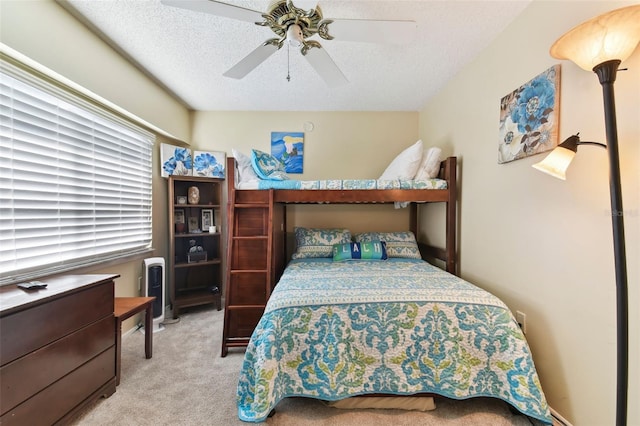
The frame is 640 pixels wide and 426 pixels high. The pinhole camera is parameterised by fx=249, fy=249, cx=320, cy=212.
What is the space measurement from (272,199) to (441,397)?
74.1 inches

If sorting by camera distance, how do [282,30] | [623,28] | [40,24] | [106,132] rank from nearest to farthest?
[623,28] < [282,30] < [40,24] < [106,132]

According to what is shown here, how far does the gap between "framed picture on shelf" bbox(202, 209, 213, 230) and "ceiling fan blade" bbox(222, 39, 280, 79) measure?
1.86 m

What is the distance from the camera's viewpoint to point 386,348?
1482mm

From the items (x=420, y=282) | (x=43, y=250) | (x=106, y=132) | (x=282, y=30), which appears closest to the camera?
(x=282, y=30)

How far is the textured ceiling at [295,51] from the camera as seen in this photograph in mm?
1583

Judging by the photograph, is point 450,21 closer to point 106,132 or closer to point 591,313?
point 591,313

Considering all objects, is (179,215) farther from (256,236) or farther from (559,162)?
(559,162)

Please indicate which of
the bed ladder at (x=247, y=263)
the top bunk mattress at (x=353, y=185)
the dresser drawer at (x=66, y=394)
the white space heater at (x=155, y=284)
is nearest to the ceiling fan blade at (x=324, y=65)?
the top bunk mattress at (x=353, y=185)

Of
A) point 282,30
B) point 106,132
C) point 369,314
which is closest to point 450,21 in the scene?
point 282,30

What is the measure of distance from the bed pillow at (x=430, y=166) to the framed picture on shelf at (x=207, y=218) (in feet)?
8.14

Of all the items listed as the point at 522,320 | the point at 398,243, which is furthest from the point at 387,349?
the point at 398,243

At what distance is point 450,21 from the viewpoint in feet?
5.49

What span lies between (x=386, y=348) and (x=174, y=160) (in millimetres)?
2881

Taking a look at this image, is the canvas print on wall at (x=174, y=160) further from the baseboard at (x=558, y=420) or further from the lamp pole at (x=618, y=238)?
the baseboard at (x=558, y=420)
